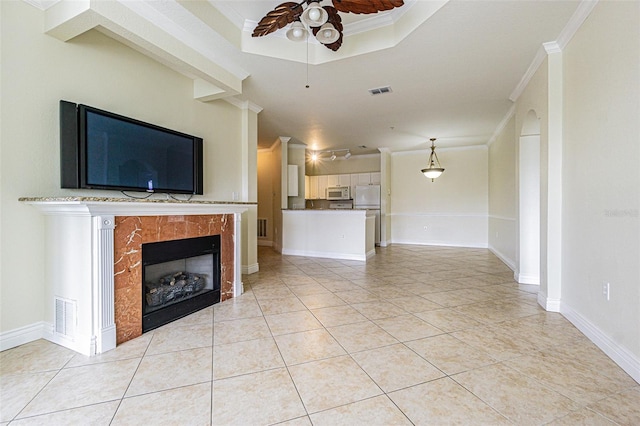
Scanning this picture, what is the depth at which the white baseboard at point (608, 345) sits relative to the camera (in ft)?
5.54

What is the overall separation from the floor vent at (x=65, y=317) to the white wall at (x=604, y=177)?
3608mm

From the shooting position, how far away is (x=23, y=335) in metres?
2.08

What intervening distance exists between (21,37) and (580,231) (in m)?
4.51

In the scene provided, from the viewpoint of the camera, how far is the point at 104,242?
1970 millimetres

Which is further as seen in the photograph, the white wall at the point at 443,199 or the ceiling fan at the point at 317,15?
the white wall at the point at 443,199

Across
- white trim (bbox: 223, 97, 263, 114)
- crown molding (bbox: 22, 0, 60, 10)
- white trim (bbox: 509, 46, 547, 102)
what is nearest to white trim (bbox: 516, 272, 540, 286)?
white trim (bbox: 509, 46, 547, 102)

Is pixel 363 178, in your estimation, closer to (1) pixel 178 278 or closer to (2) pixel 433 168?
(2) pixel 433 168

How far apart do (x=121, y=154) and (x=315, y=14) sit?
1986 mm

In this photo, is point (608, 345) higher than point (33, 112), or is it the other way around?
point (33, 112)

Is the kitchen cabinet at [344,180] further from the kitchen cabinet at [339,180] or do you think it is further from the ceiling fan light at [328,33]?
the ceiling fan light at [328,33]

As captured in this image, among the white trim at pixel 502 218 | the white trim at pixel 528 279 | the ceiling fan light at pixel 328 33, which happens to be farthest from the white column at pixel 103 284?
the white trim at pixel 502 218

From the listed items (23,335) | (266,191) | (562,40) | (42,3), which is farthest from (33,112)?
(266,191)

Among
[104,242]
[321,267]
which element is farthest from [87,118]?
[321,267]

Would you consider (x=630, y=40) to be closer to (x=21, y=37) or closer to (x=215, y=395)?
(x=215, y=395)
